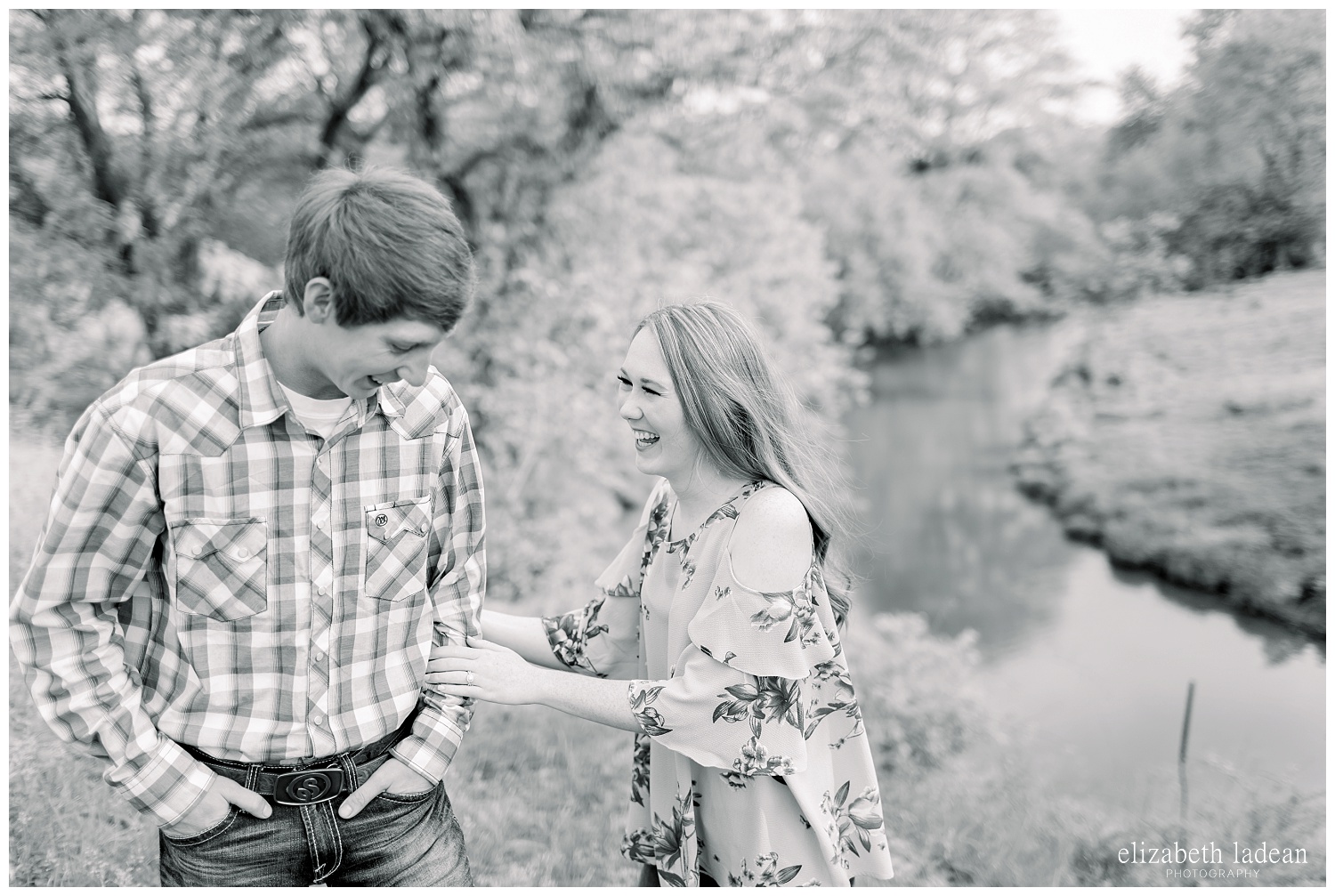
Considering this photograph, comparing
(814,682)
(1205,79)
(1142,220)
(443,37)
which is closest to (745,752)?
(814,682)

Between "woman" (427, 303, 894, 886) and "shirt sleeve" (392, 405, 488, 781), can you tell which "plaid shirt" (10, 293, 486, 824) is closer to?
"shirt sleeve" (392, 405, 488, 781)

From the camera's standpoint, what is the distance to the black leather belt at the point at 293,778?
1.58 meters

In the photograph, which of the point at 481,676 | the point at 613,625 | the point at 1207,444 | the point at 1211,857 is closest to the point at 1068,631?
the point at 1207,444

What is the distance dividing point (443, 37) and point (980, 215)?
42.6ft

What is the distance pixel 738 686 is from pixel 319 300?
966 mm

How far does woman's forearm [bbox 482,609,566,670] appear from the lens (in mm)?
2062

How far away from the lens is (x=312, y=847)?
1628 mm

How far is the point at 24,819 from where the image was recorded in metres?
2.92

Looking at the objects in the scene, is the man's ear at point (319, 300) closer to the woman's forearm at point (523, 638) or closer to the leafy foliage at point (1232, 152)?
the woman's forearm at point (523, 638)

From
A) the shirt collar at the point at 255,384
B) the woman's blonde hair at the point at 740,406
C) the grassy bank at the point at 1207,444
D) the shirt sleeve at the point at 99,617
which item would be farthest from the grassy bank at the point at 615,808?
the grassy bank at the point at 1207,444

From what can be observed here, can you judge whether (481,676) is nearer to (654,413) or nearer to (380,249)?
(654,413)

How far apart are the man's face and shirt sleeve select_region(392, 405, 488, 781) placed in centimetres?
29

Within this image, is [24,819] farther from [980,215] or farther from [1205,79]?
[980,215]

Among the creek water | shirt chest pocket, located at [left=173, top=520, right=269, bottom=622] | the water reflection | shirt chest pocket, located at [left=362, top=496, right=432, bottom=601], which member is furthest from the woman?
the water reflection
